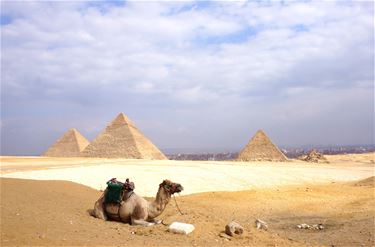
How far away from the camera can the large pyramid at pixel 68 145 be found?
50812 millimetres

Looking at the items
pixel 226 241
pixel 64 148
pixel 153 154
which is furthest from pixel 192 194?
pixel 64 148

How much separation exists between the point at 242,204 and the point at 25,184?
6486mm

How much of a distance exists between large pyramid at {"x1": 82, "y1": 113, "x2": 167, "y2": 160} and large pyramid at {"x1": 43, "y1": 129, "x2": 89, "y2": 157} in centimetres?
255

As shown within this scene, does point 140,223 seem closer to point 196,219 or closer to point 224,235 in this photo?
point 196,219

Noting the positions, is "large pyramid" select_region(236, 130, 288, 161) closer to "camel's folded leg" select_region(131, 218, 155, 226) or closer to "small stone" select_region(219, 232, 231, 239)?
"camel's folded leg" select_region(131, 218, 155, 226)

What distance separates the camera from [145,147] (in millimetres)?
46406

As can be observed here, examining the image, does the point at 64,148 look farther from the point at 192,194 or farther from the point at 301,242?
the point at 301,242

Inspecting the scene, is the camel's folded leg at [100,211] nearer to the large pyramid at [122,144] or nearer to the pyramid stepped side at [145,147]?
the large pyramid at [122,144]

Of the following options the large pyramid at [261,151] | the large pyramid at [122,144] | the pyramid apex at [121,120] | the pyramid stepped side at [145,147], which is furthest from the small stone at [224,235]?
the pyramid apex at [121,120]

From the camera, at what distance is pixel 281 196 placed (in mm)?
15102

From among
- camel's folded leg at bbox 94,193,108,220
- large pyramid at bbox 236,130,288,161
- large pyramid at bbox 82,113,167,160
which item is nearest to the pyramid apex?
large pyramid at bbox 82,113,167,160

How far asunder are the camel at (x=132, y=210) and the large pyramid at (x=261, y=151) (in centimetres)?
3484

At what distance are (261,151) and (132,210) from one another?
3601cm

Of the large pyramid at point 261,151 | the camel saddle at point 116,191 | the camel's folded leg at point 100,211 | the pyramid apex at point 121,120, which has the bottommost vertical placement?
the camel's folded leg at point 100,211
